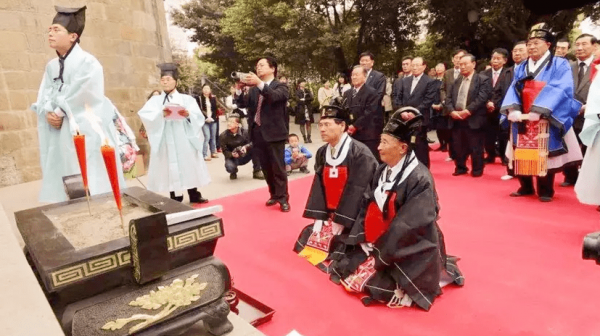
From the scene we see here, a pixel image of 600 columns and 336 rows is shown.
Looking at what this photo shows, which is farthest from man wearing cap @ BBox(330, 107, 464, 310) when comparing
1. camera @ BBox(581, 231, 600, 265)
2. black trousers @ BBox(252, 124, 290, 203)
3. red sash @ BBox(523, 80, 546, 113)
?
red sash @ BBox(523, 80, 546, 113)

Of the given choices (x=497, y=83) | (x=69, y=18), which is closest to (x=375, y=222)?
(x=69, y=18)

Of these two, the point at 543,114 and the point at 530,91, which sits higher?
the point at 530,91

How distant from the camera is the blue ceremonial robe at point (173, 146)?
5.09 m

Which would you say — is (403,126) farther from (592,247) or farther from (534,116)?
(534,116)

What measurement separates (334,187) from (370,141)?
240 centimetres

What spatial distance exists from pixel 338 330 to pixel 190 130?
11.5 ft

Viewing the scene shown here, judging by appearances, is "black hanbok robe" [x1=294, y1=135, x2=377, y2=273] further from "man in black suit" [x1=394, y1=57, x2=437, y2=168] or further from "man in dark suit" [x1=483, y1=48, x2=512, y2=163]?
"man in dark suit" [x1=483, y1=48, x2=512, y2=163]

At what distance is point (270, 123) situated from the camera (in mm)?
5020

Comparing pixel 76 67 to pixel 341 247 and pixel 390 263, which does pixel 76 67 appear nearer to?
pixel 341 247

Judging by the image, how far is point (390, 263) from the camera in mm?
2754

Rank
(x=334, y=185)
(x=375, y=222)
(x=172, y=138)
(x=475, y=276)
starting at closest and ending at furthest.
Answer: (x=375, y=222)
(x=475, y=276)
(x=334, y=185)
(x=172, y=138)

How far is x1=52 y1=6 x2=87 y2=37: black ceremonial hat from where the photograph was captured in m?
3.42

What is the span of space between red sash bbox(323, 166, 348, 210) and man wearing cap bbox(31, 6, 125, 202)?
1864mm

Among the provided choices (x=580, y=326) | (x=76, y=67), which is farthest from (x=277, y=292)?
(x=76, y=67)
